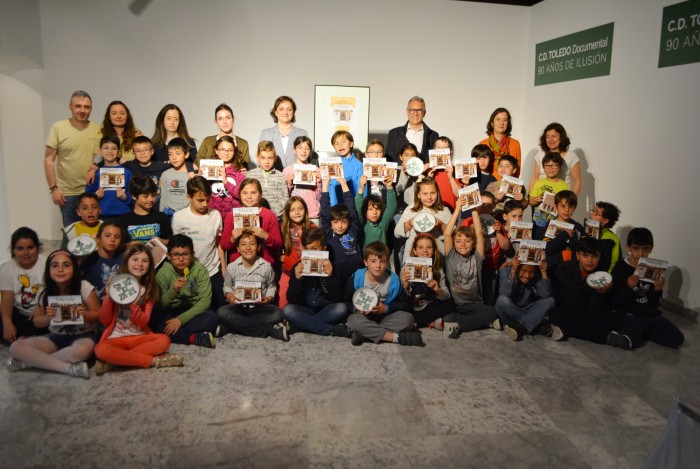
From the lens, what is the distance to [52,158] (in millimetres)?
5238

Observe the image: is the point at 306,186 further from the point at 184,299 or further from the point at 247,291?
the point at 184,299

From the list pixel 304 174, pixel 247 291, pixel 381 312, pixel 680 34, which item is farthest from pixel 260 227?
pixel 680 34

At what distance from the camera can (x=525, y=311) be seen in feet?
14.9

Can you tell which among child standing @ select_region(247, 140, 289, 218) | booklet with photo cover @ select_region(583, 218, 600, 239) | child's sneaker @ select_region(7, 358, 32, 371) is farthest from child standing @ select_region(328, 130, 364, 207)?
child's sneaker @ select_region(7, 358, 32, 371)

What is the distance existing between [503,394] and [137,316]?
2518 millimetres

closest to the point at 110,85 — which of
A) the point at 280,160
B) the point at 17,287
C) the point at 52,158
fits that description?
the point at 52,158

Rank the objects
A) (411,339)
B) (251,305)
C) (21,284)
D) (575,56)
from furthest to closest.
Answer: (575,56)
(251,305)
(411,339)
(21,284)

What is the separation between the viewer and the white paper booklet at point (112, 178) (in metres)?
4.70

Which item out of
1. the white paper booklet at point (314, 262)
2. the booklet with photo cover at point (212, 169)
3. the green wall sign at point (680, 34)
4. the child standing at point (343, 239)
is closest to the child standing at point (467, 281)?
the child standing at point (343, 239)

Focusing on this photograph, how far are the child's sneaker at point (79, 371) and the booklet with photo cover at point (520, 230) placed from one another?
342 cm

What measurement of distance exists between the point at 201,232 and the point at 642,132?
4502 millimetres

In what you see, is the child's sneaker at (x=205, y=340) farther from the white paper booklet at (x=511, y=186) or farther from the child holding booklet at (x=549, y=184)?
the child holding booklet at (x=549, y=184)

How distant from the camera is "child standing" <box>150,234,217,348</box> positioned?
412 centimetres

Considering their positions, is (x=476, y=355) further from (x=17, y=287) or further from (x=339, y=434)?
(x=17, y=287)
